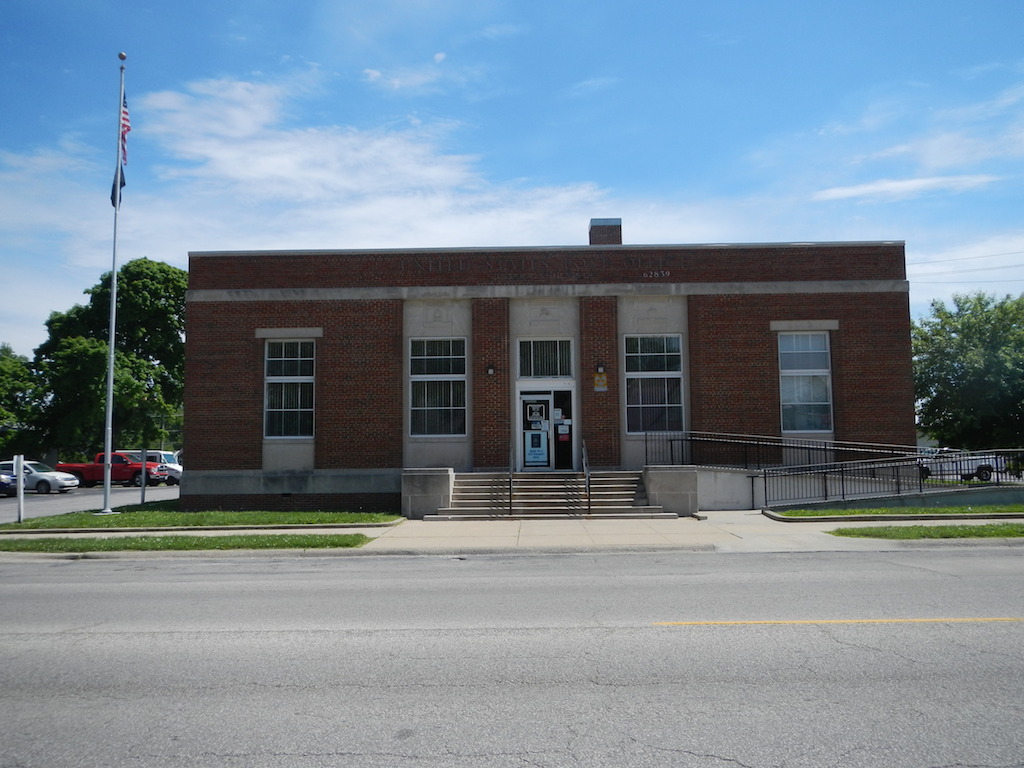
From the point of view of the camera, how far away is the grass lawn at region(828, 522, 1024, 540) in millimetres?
13961

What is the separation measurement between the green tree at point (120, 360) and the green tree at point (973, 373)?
141 ft

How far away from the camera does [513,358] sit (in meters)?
22.0

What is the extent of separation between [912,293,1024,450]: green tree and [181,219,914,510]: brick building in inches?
723

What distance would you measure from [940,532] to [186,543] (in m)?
14.1

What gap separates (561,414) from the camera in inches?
864

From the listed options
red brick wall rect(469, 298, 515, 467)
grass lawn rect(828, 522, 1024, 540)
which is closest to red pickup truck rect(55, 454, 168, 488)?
red brick wall rect(469, 298, 515, 467)

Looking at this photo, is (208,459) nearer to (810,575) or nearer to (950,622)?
(810,575)

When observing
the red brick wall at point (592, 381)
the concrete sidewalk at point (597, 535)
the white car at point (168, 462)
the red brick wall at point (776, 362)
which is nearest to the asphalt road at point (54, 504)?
the white car at point (168, 462)

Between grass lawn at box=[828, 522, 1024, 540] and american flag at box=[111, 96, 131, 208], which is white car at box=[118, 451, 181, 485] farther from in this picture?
grass lawn at box=[828, 522, 1024, 540]

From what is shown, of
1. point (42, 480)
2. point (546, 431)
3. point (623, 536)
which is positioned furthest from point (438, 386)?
point (42, 480)

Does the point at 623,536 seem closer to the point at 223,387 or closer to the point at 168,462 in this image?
the point at 223,387

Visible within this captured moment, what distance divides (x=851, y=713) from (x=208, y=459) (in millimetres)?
19936

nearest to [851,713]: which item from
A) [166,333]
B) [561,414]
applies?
[561,414]

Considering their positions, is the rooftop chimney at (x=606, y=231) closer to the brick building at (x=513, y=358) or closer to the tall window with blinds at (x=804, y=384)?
the brick building at (x=513, y=358)
